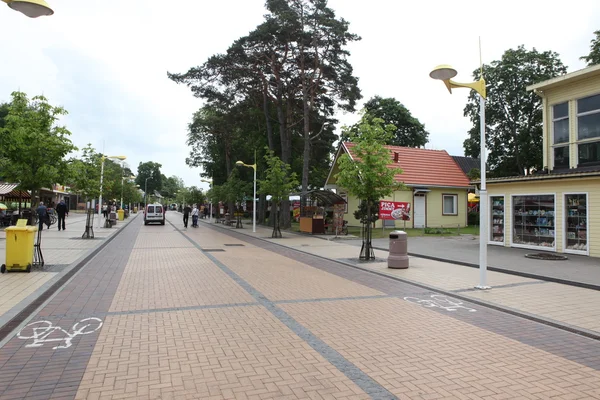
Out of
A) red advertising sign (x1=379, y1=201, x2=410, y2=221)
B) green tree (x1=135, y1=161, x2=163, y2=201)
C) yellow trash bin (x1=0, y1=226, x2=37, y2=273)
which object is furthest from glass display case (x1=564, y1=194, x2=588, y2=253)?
green tree (x1=135, y1=161, x2=163, y2=201)

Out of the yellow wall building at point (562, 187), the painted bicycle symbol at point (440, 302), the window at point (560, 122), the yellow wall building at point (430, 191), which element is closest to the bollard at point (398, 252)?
the painted bicycle symbol at point (440, 302)

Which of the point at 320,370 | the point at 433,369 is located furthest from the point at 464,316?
the point at 320,370

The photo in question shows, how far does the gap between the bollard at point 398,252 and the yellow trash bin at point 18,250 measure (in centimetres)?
950

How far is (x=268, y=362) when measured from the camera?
4.61 m

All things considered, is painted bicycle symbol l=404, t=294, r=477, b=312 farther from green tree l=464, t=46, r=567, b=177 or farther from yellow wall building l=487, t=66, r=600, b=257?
green tree l=464, t=46, r=567, b=177

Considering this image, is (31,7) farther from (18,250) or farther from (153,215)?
(153,215)

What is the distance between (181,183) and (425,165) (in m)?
145

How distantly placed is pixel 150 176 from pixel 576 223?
14713 cm

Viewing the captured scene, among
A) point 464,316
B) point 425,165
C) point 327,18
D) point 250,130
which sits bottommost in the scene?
point 464,316

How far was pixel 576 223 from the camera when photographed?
14.9 meters

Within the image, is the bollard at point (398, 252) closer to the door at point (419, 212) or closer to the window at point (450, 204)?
the door at point (419, 212)

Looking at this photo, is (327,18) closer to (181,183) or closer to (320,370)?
(320,370)

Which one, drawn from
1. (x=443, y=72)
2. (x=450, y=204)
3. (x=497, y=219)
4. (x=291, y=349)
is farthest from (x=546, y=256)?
(x=450, y=204)

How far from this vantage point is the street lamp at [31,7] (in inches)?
244
